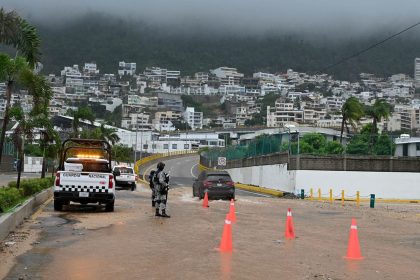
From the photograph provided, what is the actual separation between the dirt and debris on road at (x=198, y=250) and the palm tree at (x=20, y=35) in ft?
16.8

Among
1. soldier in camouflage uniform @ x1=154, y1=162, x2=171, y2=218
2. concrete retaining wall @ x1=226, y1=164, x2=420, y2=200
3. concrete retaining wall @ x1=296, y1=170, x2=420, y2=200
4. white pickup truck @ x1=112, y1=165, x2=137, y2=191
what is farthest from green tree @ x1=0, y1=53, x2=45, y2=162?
concrete retaining wall @ x1=296, y1=170, x2=420, y2=200

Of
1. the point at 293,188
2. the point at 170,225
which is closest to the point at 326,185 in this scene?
the point at 293,188

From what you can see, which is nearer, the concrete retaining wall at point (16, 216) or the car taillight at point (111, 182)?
the concrete retaining wall at point (16, 216)

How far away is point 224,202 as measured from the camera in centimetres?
2881

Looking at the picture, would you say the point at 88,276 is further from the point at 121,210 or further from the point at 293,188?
the point at 293,188

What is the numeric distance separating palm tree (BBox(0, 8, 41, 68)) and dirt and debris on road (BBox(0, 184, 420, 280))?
511cm

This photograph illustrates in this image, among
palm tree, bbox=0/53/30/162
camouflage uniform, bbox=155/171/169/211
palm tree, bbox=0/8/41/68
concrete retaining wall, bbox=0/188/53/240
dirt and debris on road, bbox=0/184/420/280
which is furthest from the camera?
palm tree, bbox=0/53/30/162

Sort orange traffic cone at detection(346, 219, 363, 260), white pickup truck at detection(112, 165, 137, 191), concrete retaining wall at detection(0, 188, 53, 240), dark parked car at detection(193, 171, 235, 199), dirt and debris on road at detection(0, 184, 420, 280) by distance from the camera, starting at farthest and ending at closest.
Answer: white pickup truck at detection(112, 165, 137, 191) → dark parked car at detection(193, 171, 235, 199) → concrete retaining wall at detection(0, 188, 53, 240) → orange traffic cone at detection(346, 219, 363, 260) → dirt and debris on road at detection(0, 184, 420, 280)

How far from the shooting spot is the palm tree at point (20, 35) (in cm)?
1733

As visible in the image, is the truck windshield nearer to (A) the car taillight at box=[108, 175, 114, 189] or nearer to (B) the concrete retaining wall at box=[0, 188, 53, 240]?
(A) the car taillight at box=[108, 175, 114, 189]

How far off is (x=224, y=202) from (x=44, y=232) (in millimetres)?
15115

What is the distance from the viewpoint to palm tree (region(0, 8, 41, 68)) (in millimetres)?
17328

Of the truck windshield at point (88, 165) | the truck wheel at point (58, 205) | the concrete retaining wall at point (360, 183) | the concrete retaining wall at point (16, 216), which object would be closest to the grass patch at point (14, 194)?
the concrete retaining wall at point (16, 216)

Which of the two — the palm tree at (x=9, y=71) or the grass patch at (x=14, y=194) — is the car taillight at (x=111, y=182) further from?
the palm tree at (x=9, y=71)
